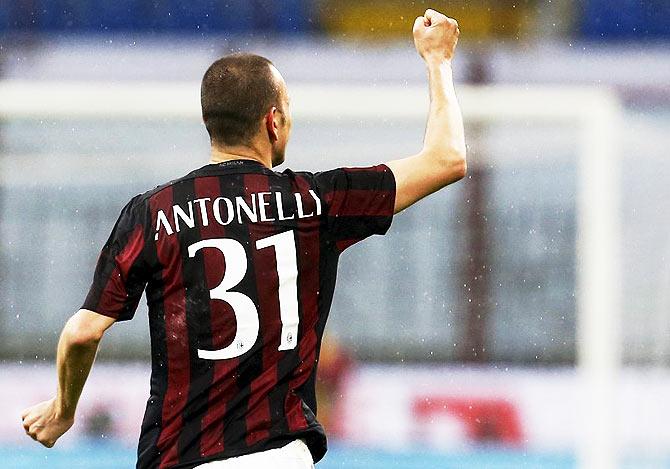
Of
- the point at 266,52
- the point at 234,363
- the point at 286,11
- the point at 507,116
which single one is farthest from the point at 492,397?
the point at 234,363

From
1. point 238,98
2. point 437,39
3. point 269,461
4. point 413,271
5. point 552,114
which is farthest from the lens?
point 413,271

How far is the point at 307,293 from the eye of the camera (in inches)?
92.7

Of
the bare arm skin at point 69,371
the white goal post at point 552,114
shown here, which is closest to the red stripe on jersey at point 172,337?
the bare arm skin at point 69,371

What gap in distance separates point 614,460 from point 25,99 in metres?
3.98

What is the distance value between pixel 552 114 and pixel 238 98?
512 centimetres

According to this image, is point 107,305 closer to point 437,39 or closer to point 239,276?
point 239,276

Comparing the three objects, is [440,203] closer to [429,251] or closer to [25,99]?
[429,251]

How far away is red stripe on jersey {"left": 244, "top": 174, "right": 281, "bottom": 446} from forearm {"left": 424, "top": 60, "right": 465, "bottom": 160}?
0.35 meters

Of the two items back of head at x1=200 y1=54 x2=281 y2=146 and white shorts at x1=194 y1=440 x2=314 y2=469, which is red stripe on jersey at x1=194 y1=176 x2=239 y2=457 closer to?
white shorts at x1=194 y1=440 x2=314 y2=469

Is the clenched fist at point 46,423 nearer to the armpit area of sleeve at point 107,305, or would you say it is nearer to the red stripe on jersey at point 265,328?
the armpit area of sleeve at point 107,305

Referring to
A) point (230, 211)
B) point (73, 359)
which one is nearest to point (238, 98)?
point (230, 211)

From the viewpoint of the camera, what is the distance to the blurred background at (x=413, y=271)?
28.3 ft

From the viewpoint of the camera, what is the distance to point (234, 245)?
230cm

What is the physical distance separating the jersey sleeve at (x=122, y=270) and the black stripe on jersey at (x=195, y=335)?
0.27 feet
